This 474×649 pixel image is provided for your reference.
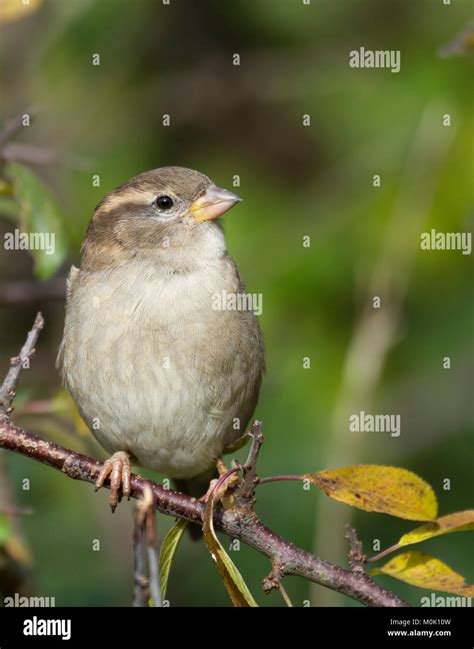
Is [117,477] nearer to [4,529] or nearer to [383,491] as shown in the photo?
[4,529]

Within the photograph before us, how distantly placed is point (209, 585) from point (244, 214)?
8.74 ft

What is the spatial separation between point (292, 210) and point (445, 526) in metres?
4.40

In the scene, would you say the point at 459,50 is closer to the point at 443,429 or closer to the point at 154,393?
the point at 154,393

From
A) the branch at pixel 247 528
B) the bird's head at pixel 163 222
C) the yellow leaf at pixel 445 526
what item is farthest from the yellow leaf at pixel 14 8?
the yellow leaf at pixel 445 526

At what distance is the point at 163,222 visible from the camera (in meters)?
4.86

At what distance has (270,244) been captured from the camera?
7242 millimetres

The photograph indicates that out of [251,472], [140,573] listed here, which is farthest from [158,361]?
[140,573]

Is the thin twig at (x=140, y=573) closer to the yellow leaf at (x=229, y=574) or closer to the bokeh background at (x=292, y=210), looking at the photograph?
the yellow leaf at (x=229, y=574)

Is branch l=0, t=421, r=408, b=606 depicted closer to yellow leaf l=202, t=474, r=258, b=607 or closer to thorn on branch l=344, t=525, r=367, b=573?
thorn on branch l=344, t=525, r=367, b=573

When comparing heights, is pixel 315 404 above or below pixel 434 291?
below

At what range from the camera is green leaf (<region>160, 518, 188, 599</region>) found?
3.67 m

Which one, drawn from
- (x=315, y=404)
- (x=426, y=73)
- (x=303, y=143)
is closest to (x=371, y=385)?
(x=315, y=404)

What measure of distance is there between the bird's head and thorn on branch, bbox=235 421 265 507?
1411 mm
